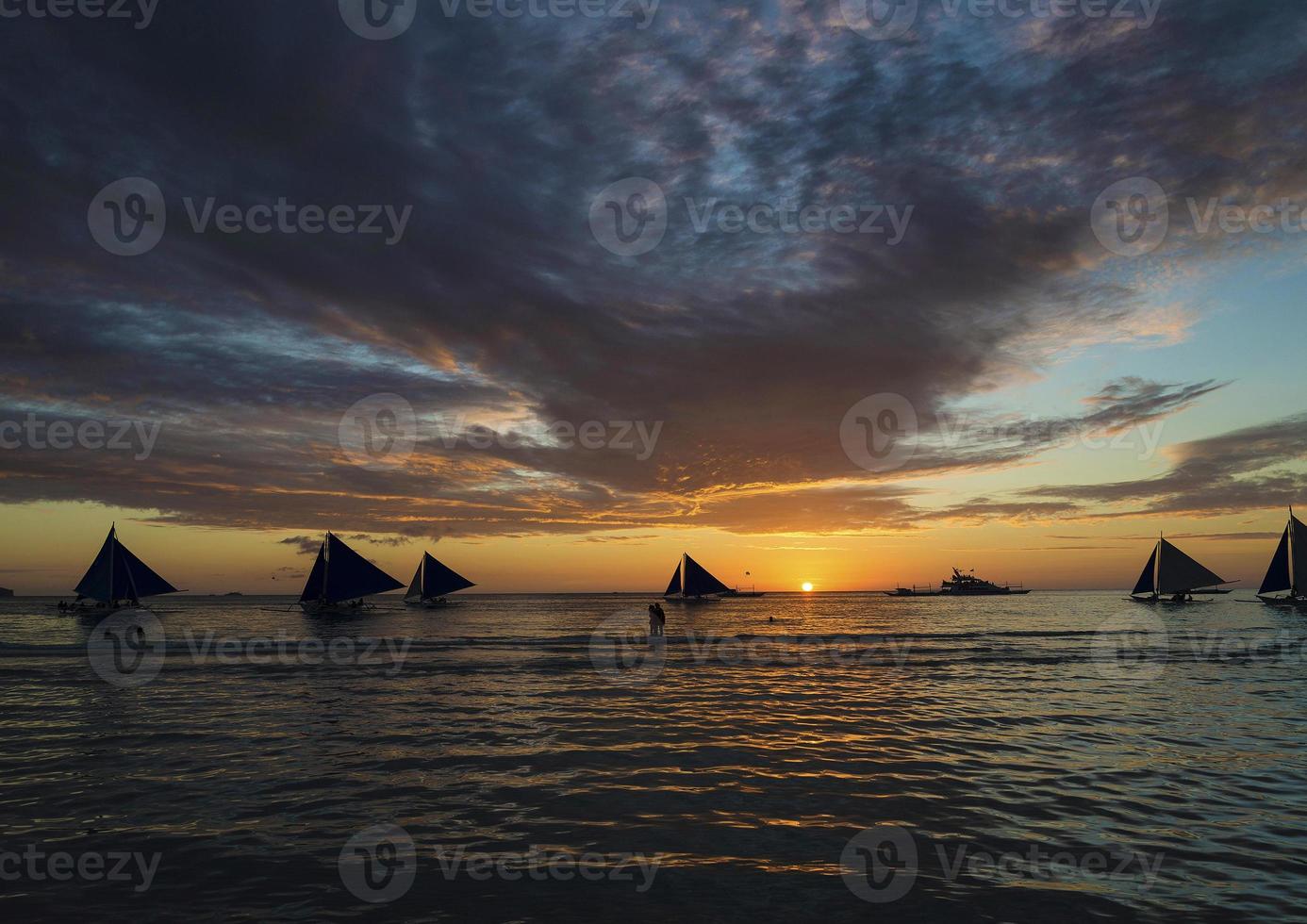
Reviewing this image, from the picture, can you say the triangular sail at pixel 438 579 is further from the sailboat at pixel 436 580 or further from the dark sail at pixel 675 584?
the dark sail at pixel 675 584

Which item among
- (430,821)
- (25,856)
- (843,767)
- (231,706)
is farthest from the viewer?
(231,706)

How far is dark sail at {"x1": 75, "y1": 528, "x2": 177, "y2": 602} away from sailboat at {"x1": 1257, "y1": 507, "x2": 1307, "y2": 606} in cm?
15836

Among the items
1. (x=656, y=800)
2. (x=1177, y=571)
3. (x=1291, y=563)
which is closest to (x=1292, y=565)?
(x=1291, y=563)

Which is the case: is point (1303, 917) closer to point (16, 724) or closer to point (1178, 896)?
point (1178, 896)

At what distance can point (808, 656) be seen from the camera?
43875mm

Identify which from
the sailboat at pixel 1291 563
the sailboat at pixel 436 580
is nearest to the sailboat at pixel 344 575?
the sailboat at pixel 436 580

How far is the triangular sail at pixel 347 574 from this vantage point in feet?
320

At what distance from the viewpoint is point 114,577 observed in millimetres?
93438

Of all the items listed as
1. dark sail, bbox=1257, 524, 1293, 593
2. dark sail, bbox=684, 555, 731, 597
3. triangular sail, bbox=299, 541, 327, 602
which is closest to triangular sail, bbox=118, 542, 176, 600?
triangular sail, bbox=299, 541, 327, 602

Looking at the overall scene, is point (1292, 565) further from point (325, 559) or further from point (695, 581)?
point (325, 559)

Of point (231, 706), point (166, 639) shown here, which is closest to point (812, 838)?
point (231, 706)

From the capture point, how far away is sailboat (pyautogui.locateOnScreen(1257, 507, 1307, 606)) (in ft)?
294

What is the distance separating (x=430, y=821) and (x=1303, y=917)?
40.6ft

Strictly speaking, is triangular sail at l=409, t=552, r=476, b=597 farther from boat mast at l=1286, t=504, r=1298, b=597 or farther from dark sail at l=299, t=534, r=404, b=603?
boat mast at l=1286, t=504, r=1298, b=597
